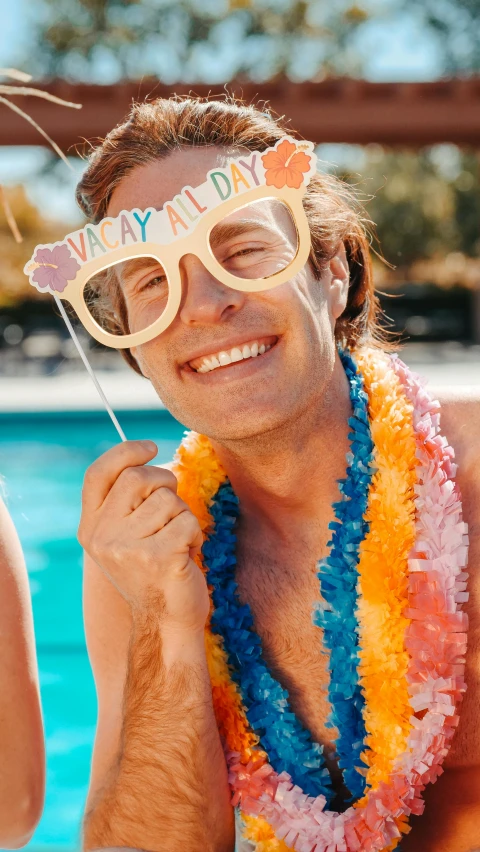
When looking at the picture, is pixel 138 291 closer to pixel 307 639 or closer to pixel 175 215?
pixel 175 215

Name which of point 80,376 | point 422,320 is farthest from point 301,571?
point 422,320

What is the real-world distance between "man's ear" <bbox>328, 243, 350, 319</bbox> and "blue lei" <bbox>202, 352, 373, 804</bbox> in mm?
274

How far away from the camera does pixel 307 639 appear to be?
6.82ft

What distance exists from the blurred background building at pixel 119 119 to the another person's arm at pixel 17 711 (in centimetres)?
28

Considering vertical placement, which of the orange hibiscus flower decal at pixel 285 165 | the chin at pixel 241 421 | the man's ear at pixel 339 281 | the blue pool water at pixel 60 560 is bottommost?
the blue pool water at pixel 60 560

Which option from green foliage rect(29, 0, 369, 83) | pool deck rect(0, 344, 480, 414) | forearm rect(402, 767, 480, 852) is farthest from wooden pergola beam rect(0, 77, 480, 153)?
green foliage rect(29, 0, 369, 83)

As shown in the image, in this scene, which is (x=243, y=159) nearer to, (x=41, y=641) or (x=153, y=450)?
(x=153, y=450)

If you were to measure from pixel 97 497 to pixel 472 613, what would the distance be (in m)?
0.86

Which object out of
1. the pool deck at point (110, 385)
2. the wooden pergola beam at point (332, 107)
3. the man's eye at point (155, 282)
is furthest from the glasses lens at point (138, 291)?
the wooden pergola beam at point (332, 107)

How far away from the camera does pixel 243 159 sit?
5.91 feet

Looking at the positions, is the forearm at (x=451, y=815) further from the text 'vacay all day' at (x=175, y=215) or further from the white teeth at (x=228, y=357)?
the text 'vacay all day' at (x=175, y=215)

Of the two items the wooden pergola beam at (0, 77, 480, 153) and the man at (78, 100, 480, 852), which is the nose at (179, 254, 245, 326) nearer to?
the man at (78, 100, 480, 852)

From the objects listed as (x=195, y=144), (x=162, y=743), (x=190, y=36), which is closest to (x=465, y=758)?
(x=162, y=743)

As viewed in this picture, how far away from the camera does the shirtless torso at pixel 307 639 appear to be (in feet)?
6.37
